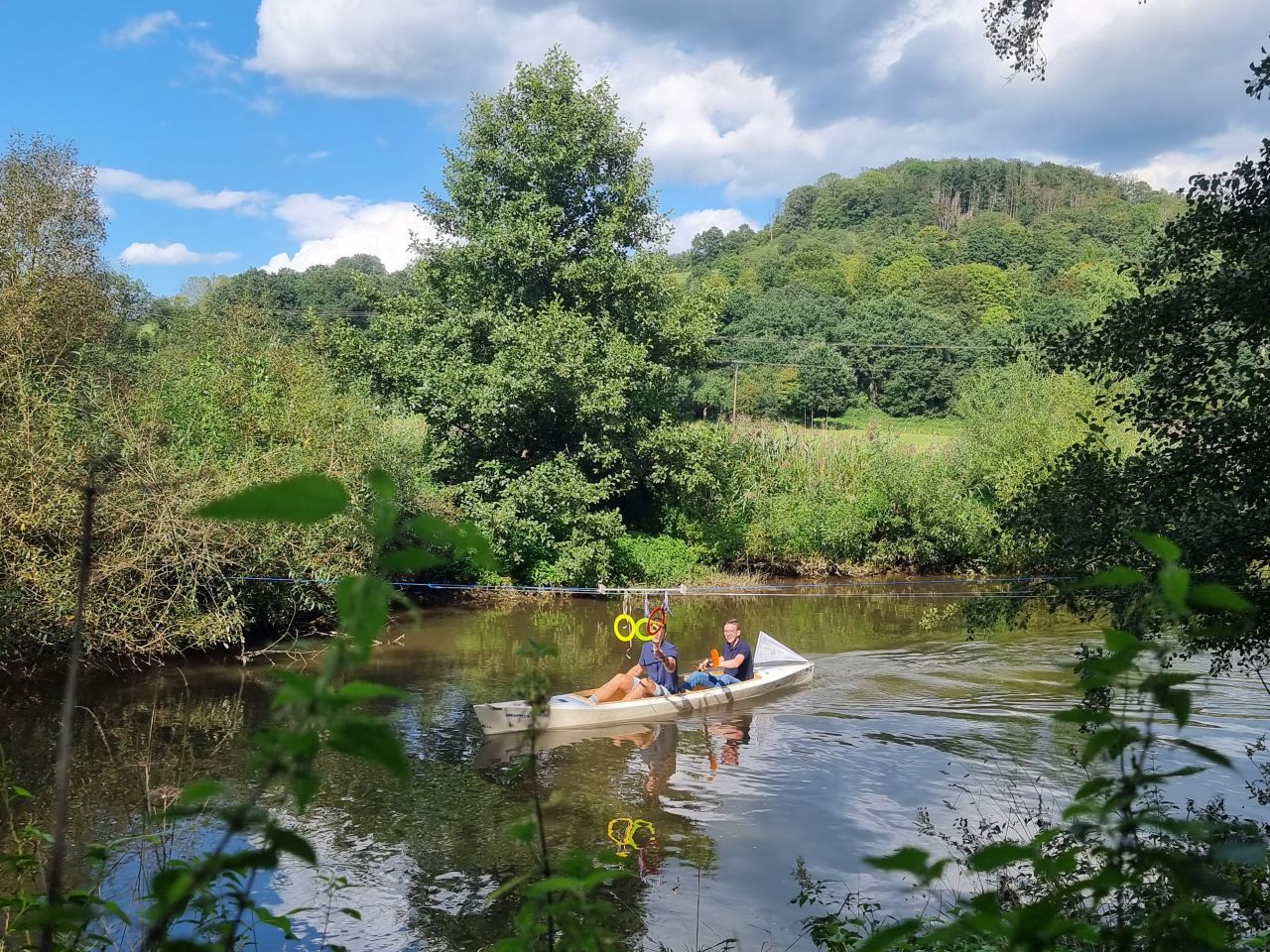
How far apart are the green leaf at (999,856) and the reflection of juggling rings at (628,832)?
7592 millimetres

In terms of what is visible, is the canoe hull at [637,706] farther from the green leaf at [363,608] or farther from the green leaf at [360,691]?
the green leaf at [363,608]

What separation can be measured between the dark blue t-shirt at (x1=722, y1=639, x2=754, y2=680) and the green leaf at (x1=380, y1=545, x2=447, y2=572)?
13.3 m

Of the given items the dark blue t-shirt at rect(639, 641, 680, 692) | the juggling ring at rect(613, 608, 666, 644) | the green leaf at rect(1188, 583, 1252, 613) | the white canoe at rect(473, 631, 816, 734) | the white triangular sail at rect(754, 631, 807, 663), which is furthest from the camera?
the white triangular sail at rect(754, 631, 807, 663)

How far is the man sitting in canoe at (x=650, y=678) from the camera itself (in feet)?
42.8

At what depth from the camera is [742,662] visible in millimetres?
14188

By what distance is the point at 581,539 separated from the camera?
2183 cm

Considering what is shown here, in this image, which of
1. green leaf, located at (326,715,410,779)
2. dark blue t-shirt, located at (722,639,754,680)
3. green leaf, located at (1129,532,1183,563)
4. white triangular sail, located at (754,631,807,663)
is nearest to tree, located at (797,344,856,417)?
white triangular sail, located at (754,631,807,663)

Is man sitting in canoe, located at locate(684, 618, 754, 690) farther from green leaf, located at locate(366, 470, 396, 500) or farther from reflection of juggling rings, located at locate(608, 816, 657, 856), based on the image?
Result: green leaf, located at locate(366, 470, 396, 500)

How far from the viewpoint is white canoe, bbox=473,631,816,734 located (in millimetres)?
11984

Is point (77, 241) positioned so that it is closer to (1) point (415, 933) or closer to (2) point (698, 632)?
(2) point (698, 632)

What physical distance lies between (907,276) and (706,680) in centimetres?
6084

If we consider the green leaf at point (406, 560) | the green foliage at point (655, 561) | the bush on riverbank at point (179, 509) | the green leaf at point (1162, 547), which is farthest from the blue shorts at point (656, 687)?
the green leaf at point (406, 560)

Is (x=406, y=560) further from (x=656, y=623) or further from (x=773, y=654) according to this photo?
(x=773, y=654)

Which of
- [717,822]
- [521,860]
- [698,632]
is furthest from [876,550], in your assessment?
[521,860]
